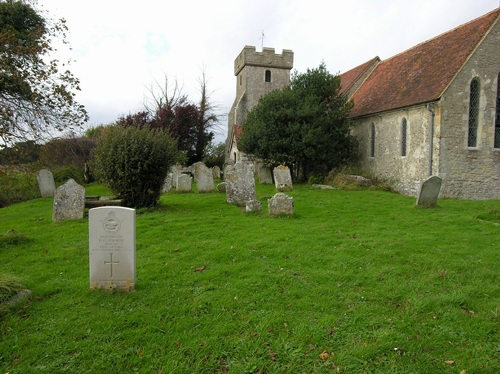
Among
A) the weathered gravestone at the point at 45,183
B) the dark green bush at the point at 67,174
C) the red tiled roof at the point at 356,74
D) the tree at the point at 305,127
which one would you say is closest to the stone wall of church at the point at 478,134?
the tree at the point at 305,127

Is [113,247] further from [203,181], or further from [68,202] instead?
[203,181]

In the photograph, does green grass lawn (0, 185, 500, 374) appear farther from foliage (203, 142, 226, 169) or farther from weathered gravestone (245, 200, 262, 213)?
foliage (203, 142, 226, 169)

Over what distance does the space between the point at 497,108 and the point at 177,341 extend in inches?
674

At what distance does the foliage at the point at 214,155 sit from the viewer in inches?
1324

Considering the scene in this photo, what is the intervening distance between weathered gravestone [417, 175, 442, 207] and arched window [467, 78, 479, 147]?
19.2ft

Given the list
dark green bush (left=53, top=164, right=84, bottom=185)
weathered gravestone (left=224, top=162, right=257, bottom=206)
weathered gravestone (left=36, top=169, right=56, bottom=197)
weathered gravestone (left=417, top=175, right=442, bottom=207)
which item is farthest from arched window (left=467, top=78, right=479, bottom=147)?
dark green bush (left=53, top=164, right=84, bottom=185)

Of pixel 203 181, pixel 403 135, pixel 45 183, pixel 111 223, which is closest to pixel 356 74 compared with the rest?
pixel 403 135

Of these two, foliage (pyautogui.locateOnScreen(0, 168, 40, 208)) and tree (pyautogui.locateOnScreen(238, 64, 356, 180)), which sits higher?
tree (pyautogui.locateOnScreen(238, 64, 356, 180))

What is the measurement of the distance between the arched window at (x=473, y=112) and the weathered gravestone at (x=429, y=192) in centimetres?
584

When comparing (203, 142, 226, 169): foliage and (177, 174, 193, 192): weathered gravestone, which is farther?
(203, 142, 226, 169): foliage

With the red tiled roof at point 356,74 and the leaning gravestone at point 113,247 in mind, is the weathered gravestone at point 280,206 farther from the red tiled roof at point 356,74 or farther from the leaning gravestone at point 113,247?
the red tiled roof at point 356,74

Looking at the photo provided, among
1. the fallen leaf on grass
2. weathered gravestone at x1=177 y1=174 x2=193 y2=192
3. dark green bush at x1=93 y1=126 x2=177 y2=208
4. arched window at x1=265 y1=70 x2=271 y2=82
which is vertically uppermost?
arched window at x1=265 y1=70 x2=271 y2=82

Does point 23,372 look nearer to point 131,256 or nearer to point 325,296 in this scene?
point 131,256

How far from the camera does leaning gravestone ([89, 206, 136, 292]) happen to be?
15.5 ft
